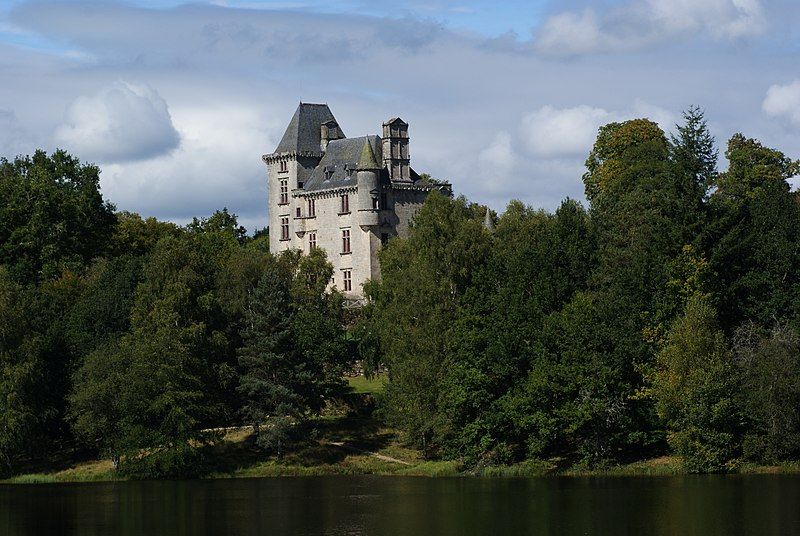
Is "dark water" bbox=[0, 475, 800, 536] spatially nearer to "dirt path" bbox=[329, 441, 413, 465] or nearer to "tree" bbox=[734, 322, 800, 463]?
"tree" bbox=[734, 322, 800, 463]

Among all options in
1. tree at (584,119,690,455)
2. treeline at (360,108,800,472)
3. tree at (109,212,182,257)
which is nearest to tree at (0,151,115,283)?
tree at (109,212,182,257)

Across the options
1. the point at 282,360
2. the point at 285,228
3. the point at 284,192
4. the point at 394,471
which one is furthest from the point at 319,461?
the point at 284,192

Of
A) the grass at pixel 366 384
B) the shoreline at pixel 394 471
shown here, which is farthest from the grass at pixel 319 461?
the grass at pixel 366 384

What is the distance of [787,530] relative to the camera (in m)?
39.2

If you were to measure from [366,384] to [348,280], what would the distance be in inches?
904

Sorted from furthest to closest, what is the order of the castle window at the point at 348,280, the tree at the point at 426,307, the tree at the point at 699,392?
the castle window at the point at 348,280
the tree at the point at 426,307
the tree at the point at 699,392

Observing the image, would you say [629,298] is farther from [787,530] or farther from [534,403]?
[787,530]

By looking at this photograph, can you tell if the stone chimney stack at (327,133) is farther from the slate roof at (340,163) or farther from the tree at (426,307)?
the tree at (426,307)

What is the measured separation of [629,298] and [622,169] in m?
27.2

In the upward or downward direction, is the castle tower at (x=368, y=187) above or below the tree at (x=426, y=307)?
above

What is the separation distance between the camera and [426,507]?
48.7 meters

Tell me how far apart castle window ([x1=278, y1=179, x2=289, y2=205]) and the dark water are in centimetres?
5024

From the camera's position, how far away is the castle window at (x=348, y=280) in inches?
4070

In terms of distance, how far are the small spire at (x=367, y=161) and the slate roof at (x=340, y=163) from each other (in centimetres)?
88
